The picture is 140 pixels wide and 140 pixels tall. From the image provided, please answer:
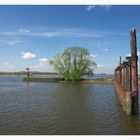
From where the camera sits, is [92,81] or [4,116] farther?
[92,81]

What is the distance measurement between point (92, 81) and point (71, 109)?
33.4 metres

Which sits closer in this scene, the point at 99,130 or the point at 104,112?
the point at 99,130

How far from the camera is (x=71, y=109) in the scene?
1658 centimetres

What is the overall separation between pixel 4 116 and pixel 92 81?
36593 millimetres

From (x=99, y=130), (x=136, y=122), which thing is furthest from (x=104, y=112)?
(x=99, y=130)
